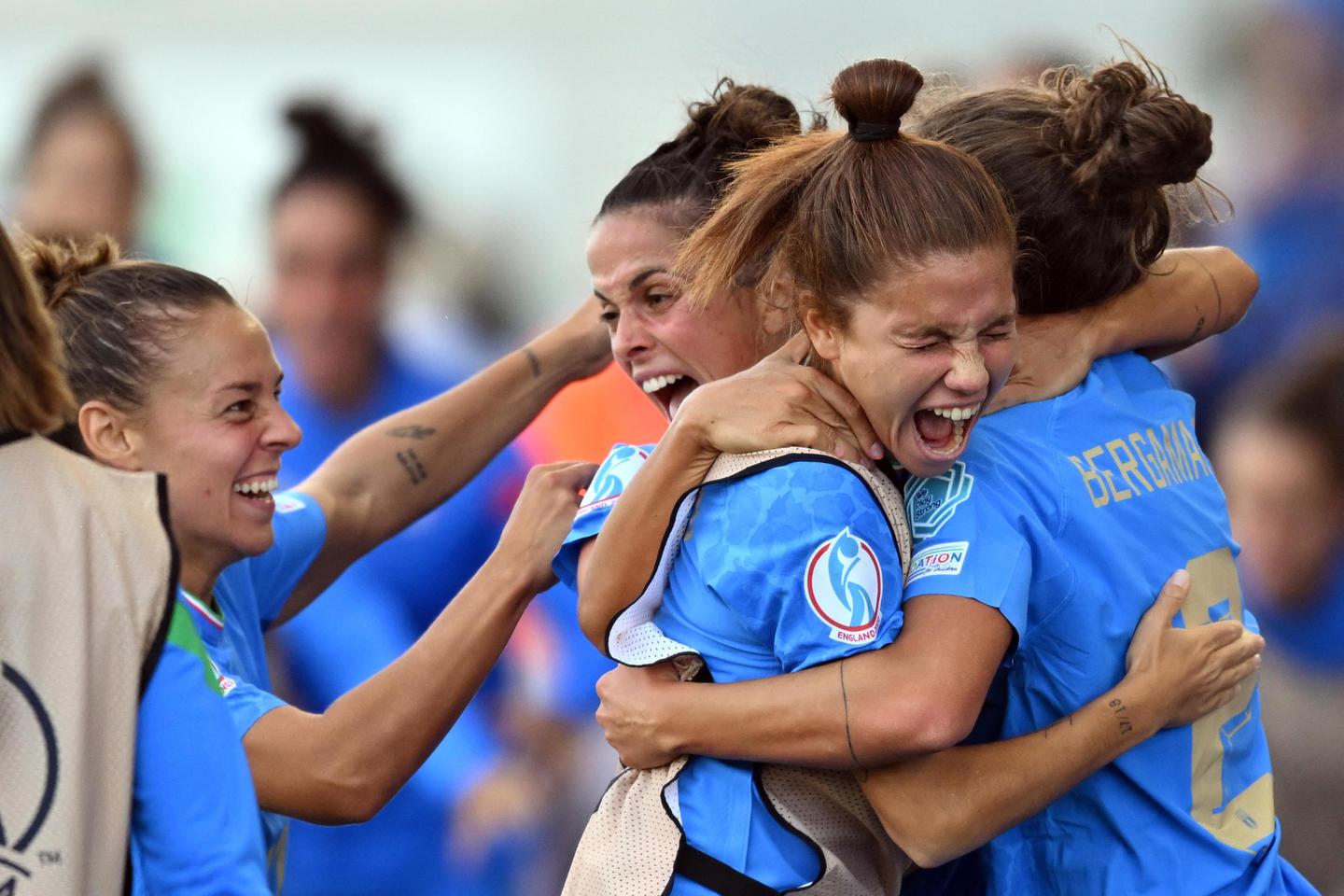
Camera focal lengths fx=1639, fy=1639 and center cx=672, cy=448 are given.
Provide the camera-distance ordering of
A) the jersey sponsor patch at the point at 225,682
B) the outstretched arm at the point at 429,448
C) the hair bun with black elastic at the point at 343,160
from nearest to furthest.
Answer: the jersey sponsor patch at the point at 225,682 → the outstretched arm at the point at 429,448 → the hair bun with black elastic at the point at 343,160

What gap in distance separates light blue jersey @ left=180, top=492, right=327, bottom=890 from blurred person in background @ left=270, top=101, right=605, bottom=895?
3.58 feet

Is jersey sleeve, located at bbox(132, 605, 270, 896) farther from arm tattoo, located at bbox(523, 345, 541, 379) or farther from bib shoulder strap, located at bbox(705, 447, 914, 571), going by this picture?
arm tattoo, located at bbox(523, 345, 541, 379)

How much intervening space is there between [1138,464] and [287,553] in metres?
1.45

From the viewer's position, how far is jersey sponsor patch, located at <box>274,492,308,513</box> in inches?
110

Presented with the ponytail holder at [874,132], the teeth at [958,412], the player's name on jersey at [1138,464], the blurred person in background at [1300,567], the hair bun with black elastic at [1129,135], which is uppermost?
the ponytail holder at [874,132]

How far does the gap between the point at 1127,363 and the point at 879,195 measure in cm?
54

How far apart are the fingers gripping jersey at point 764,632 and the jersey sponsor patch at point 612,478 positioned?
20 cm

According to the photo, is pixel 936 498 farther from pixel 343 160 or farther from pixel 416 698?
pixel 343 160

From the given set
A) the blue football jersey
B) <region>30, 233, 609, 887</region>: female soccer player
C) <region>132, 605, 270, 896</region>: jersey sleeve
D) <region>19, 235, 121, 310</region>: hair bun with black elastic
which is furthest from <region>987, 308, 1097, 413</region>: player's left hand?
<region>19, 235, 121, 310</region>: hair bun with black elastic

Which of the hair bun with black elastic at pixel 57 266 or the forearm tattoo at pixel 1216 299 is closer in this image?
the forearm tattoo at pixel 1216 299

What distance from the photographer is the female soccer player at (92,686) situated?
5.04 feet

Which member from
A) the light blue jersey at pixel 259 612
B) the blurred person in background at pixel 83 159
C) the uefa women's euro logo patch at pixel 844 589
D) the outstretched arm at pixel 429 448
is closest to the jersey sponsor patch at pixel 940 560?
the uefa women's euro logo patch at pixel 844 589

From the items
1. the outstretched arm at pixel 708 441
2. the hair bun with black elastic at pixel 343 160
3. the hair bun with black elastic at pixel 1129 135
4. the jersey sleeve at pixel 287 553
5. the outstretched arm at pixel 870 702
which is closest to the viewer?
the outstretched arm at pixel 870 702

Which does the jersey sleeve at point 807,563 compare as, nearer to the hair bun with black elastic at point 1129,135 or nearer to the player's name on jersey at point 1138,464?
the player's name on jersey at point 1138,464
